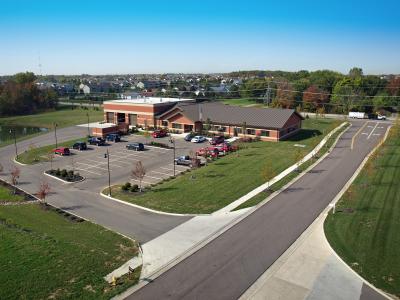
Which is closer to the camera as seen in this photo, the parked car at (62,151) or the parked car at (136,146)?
the parked car at (62,151)

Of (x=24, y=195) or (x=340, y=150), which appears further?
(x=340, y=150)

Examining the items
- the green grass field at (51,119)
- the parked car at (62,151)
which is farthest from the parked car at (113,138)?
the green grass field at (51,119)

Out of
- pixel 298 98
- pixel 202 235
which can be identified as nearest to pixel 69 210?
pixel 202 235

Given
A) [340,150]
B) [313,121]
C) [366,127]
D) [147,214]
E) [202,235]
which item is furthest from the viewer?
[313,121]

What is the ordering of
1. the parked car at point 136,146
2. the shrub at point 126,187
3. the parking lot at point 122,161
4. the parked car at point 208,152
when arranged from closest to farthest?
the shrub at point 126,187, the parking lot at point 122,161, the parked car at point 208,152, the parked car at point 136,146

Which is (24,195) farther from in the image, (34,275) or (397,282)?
(397,282)

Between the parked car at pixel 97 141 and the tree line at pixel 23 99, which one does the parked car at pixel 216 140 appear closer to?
the parked car at pixel 97 141
